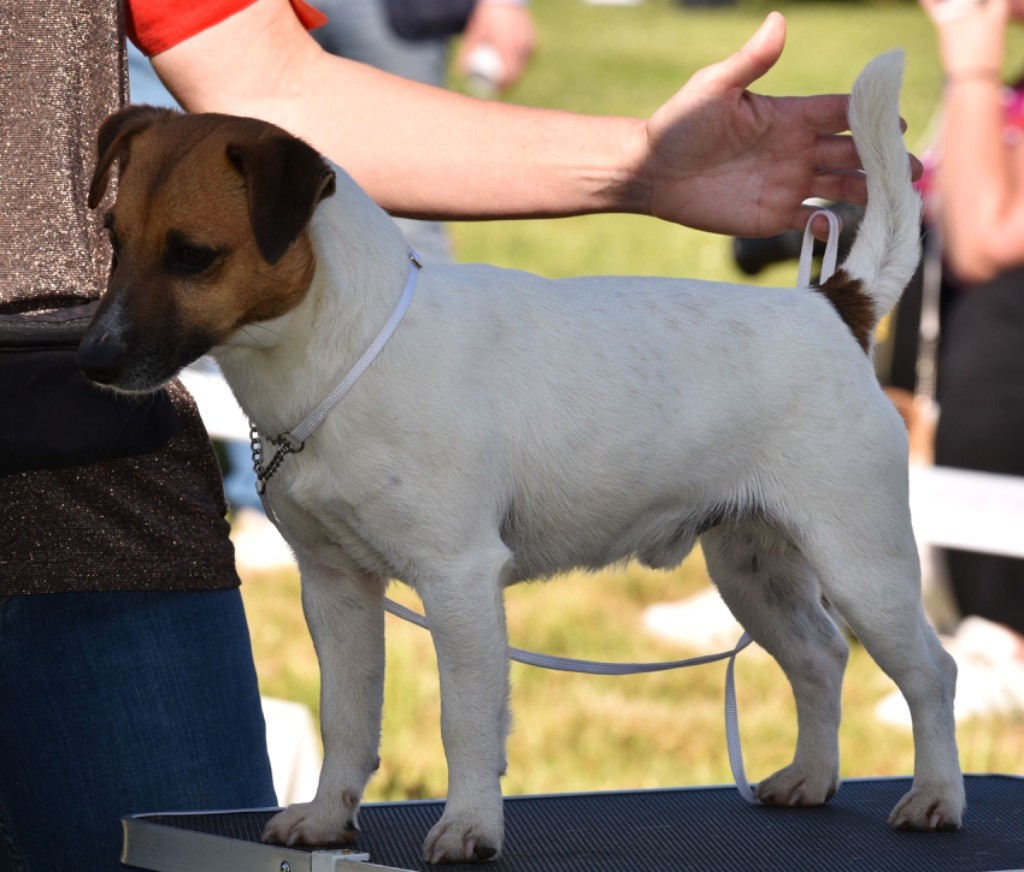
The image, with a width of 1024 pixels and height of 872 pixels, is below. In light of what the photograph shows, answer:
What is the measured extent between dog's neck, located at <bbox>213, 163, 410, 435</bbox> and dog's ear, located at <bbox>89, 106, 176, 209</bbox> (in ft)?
0.98

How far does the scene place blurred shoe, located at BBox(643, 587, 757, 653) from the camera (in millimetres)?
5598

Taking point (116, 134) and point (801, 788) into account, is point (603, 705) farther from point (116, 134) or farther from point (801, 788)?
point (116, 134)

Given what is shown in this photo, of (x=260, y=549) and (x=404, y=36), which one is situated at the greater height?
(x=404, y=36)

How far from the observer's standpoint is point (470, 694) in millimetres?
2131

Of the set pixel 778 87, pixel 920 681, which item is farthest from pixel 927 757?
pixel 778 87

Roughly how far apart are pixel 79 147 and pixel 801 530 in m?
1.33

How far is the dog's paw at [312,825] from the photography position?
2270mm

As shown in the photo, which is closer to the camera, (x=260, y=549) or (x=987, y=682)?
(x=987, y=682)

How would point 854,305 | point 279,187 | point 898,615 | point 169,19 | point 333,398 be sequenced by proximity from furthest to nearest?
1. point 169,19
2. point 854,305
3. point 898,615
4. point 333,398
5. point 279,187

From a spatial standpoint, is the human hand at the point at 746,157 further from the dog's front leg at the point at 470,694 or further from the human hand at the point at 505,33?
the human hand at the point at 505,33

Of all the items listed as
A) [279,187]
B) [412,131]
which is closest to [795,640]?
[412,131]

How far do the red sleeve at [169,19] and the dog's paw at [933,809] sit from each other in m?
1.78

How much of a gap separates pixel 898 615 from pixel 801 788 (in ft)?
1.49

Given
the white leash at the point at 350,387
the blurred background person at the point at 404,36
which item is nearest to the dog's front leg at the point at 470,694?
the white leash at the point at 350,387
